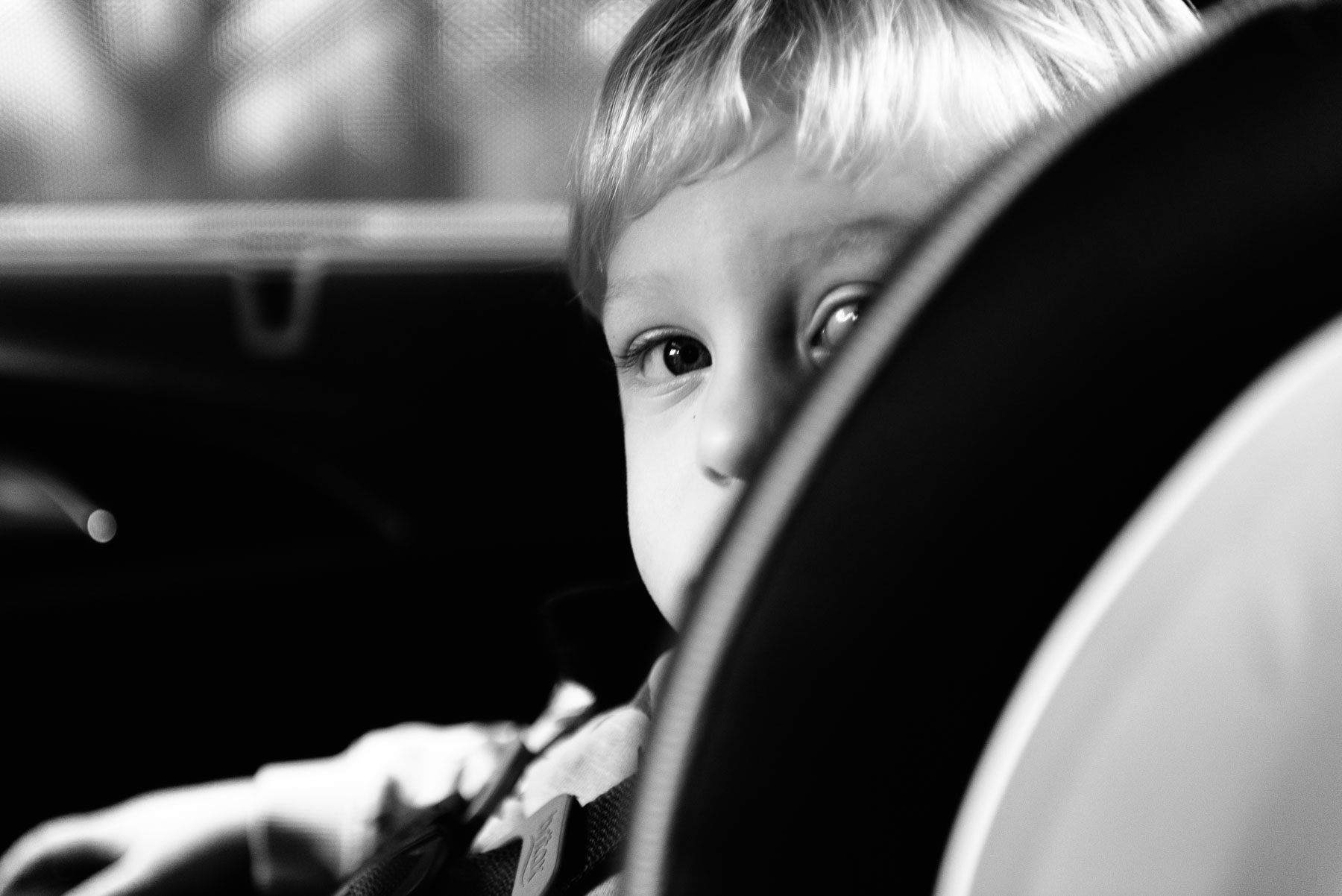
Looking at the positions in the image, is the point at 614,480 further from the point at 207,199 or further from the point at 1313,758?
the point at 1313,758

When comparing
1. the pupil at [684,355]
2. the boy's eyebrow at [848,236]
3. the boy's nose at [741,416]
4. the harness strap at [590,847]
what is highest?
the pupil at [684,355]

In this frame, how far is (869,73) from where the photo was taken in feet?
2.21

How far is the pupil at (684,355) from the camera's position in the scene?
78 cm

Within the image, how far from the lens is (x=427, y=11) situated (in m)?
1.31

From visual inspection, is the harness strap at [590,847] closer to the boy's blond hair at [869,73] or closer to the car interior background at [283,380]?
the boy's blond hair at [869,73]

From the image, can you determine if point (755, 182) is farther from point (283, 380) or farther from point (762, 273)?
point (283, 380)

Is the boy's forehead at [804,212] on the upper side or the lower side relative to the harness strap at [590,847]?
upper

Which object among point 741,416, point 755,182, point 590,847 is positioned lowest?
point 590,847

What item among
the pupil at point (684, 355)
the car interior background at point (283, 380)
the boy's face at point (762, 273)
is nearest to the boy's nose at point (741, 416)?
the boy's face at point (762, 273)

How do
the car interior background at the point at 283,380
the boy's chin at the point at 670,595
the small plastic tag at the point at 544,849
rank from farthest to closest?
the car interior background at the point at 283,380, the boy's chin at the point at 670,595, the small plastic tag at the point at 544,849

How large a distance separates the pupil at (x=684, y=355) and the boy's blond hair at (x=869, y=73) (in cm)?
8

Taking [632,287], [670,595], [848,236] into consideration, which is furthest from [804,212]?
[670,595]

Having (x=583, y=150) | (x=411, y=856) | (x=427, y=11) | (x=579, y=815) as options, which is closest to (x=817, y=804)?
(x=579, y=815)

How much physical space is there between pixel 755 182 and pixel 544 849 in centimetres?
34
